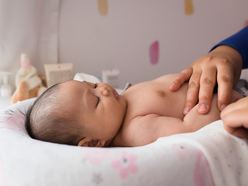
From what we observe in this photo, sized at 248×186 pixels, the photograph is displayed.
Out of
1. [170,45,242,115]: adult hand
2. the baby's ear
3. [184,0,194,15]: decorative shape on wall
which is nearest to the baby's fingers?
[170,45,242,115]: adult hand

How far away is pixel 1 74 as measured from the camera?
4.67 feet

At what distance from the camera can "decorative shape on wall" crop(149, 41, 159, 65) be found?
77.4 inches

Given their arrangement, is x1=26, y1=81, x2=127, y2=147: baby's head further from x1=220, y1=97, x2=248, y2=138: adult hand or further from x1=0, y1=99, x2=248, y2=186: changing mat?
x1=220, y1=97, x2=248, y2=138: adult hand

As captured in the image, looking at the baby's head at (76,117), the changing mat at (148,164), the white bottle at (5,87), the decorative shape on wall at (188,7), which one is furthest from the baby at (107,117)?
the decorative shape on wall at (188,7)

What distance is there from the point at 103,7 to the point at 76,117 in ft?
4.36

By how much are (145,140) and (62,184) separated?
30 cm

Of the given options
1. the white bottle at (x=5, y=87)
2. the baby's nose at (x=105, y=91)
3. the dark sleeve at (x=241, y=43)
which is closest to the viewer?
the baby's nose at (x=105, y=91)

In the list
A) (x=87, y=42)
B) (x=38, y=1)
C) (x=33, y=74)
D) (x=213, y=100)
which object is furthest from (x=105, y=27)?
(x=213, y=100)

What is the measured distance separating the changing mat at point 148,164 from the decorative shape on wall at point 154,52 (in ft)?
5.09

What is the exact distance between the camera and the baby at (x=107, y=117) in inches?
25.9

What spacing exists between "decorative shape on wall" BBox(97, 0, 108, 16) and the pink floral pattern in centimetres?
155

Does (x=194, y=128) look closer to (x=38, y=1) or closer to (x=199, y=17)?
(x=38, y=1)

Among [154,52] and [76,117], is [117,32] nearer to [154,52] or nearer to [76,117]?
[154,52]

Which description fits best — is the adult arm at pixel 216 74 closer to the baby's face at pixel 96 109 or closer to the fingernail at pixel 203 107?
the fingernail at pixel 203 107
